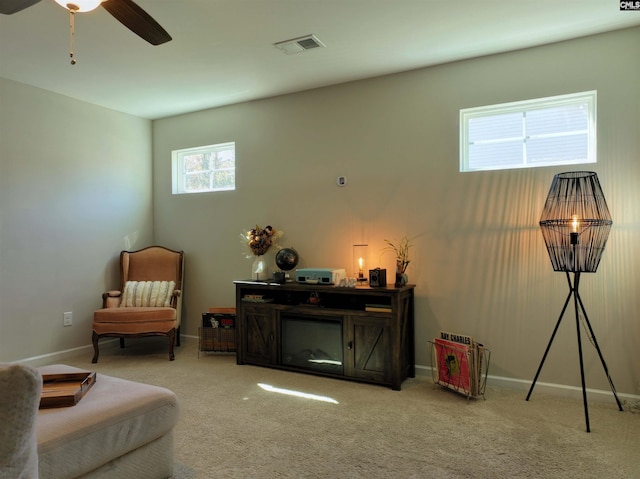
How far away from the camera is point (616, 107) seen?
10.0ft

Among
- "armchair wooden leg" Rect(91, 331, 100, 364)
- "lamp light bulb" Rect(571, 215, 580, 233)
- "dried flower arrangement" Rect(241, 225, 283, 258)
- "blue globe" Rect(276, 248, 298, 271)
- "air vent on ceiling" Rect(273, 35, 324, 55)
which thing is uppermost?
"air vent on ceiling" Rect(273, 35, 324, 55)

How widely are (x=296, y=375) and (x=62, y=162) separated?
314 cm

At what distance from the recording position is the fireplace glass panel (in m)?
3.58

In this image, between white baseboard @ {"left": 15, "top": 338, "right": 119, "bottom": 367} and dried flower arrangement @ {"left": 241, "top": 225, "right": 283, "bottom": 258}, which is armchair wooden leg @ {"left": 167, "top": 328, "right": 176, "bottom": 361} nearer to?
white baseboard @ {"left": 15, "top": 338, "right": 119, "bottom": 367}

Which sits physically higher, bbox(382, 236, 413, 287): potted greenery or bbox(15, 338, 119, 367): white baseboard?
bbox(382, 236, 413, 287): potted greenery

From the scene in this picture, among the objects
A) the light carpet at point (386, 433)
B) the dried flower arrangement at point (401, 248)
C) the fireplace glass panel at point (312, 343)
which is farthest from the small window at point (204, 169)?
the light carpet at point (386, 433)

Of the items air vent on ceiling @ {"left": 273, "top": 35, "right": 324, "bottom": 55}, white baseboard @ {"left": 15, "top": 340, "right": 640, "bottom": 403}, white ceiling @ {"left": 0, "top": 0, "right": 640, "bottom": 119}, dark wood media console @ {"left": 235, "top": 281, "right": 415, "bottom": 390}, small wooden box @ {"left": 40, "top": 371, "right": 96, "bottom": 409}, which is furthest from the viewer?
dark wood media console @ {"left": 235, "top": 281, "right": 415, "bottom": 390}

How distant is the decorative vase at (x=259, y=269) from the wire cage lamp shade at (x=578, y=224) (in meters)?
2.52

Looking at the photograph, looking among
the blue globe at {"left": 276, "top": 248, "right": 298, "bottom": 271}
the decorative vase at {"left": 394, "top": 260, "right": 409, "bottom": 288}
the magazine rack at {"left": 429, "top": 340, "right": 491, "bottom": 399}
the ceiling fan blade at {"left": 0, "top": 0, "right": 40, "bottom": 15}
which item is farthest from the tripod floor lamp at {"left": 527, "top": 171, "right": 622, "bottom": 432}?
the ceiling fan blade at {"left": 0, "top": 0, "right": 40, "bottom": 15}

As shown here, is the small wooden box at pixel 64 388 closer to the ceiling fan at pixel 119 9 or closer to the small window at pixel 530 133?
the ceiling fan at pixel 119 9

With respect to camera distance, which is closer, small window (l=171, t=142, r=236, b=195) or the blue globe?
the blue globe

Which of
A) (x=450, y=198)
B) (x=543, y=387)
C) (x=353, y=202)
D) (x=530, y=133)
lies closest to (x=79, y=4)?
(x=353, y=202)

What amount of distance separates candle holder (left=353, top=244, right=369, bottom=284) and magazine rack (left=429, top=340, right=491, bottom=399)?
904 millimetres

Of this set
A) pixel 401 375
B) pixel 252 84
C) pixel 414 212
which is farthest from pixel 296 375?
pixel 252 84
